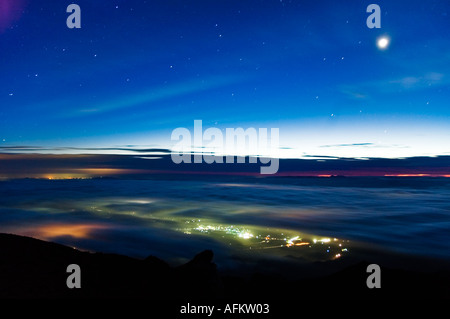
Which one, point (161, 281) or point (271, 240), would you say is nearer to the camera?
point (161, 281)

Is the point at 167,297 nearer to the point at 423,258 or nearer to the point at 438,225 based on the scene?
the point at 423,258

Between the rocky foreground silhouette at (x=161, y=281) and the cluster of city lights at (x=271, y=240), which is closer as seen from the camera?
the rocky foreground silhouette at (x=161, y=281)

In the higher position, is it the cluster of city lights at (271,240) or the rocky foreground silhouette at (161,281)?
the rocky foreground silhouette at (161,281)

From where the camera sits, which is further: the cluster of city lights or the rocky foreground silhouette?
the cluster of city lights

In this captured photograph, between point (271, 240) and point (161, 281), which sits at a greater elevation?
point (161, 281)

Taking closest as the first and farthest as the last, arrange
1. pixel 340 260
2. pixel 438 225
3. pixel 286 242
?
pixel 340 260
pixel 286 242
pixel 438 225

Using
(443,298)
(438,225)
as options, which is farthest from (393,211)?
(443,298)

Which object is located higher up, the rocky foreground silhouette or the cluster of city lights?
the rocky foreground silhouette

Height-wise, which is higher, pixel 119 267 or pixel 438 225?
pixel 119 267
